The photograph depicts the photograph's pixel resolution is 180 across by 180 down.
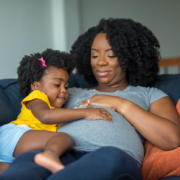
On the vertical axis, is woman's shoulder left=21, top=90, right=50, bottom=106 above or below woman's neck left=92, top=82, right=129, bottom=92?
above

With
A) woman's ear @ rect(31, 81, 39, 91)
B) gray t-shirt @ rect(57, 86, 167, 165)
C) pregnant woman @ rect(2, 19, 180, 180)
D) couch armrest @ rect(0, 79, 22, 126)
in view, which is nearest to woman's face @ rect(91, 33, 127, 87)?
pregnant woman @ rect(2, 19, 180, 180)

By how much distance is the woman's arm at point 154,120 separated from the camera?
1.37m

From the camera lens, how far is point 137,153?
129cm

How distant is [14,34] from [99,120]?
5.62 feet

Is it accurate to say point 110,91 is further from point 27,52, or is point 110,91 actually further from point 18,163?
point 27,52

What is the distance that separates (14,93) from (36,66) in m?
0.34

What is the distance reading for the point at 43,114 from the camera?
4.17ft

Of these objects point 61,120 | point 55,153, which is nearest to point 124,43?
point 61,120

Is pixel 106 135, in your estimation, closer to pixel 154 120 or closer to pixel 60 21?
pixel 154 120

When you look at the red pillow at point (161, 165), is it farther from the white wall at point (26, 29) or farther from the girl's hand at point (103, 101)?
the white wall at point (26, 29)

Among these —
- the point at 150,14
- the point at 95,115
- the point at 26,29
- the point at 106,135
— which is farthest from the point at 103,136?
the point at 150,14

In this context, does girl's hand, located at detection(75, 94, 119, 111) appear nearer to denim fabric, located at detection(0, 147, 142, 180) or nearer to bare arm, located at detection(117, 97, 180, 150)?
bare arm, located at detection(117, 97, 180, 150)

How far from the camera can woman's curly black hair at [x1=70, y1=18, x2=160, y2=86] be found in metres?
1.79

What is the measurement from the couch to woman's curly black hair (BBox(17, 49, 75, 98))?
0.37 ft
